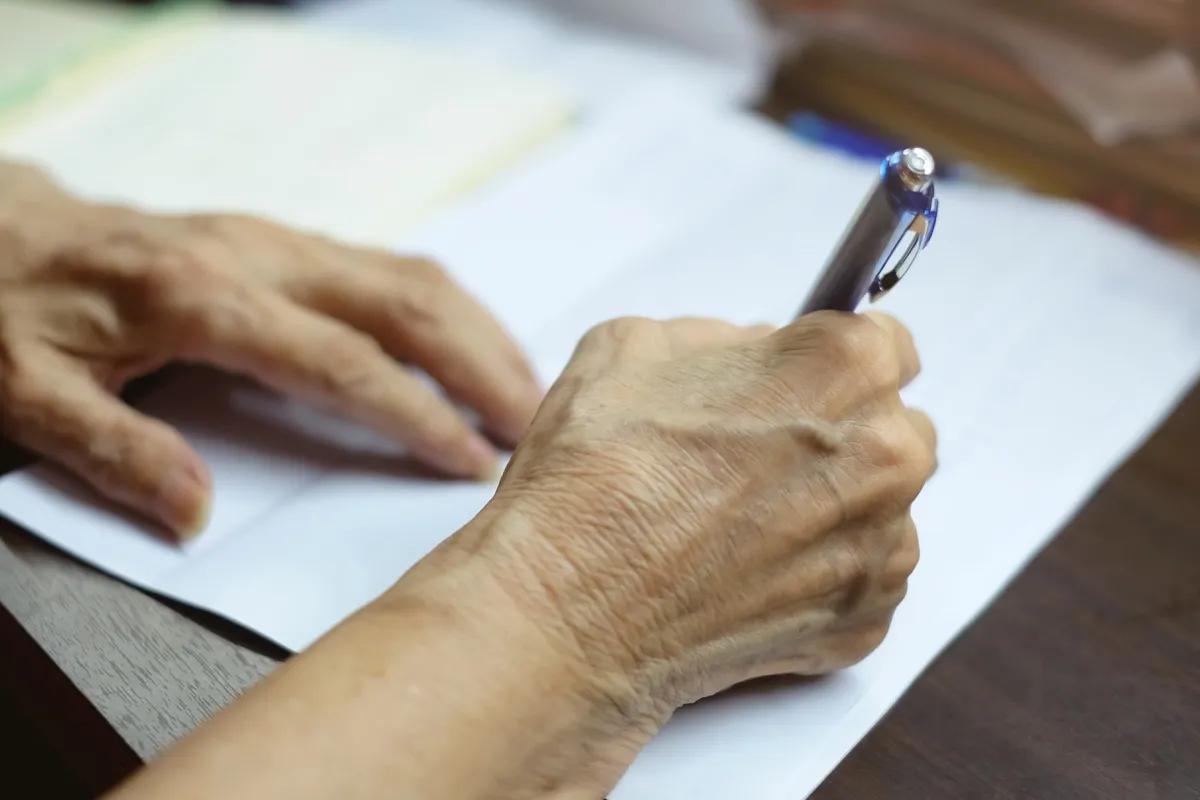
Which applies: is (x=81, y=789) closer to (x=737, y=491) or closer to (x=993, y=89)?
(x=737, y=491)

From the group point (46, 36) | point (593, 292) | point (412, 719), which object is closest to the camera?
point (412, 719)

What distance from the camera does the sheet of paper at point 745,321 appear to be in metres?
0.45

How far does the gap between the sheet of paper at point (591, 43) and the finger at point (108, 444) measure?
1.56 feet

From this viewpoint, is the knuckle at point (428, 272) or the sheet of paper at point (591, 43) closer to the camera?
the knuckle at point (428, 272)

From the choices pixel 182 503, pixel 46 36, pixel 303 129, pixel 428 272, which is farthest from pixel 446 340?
pixel 46 36

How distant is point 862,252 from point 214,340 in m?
0.34

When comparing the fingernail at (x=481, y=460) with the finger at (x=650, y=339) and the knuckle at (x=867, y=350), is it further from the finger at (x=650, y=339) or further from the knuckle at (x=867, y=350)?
the knuckle at (x=867, y=350)

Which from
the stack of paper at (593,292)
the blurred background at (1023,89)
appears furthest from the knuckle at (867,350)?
the blurred background at (1023,89)

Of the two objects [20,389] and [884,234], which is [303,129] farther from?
[884,234]

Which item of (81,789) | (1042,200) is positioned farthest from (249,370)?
(1042,200)

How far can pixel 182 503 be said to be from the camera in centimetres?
50

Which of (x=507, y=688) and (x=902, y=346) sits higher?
(x=902, y=346)

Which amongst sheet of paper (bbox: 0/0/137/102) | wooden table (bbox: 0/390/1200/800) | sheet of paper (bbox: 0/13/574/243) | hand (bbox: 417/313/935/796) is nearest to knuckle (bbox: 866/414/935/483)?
hand (bbox: 417/313/935/796)

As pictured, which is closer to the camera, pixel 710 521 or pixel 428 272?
pixel 710 521
